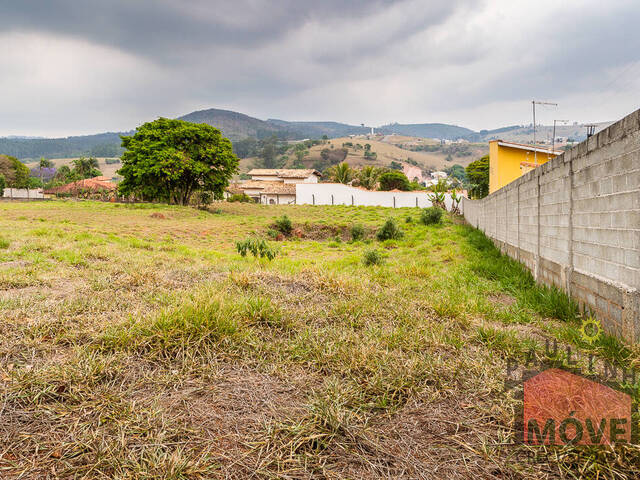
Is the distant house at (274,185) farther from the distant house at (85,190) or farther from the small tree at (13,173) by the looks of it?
the small tree at (13,173)

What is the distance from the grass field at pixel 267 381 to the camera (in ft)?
5.21

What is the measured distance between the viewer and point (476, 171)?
41.9 metres

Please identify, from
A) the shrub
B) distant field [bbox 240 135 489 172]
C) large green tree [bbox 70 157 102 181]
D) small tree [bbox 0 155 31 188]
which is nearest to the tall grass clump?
the shrub

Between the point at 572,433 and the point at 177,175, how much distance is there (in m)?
25.5

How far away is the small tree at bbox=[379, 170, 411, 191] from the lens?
151 ft

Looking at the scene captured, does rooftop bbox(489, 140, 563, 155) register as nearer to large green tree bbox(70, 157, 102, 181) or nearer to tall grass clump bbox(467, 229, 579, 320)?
tall grass clump bbox(467, 229, 579, 320)

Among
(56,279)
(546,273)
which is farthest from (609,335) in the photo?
(56,279)

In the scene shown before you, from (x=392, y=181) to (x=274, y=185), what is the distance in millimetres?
17951

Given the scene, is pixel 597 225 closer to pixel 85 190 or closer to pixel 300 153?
pixel 85 190

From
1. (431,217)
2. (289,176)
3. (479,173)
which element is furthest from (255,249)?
(289,176)

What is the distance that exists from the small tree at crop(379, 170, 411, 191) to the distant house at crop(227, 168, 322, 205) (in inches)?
469

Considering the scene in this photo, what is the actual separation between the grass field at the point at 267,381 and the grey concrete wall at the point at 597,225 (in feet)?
1.06

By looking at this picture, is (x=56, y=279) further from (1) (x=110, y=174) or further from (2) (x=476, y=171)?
(1) (x=110, y=174)

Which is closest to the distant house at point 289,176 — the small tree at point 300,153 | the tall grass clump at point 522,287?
the small tree at point 300,153
